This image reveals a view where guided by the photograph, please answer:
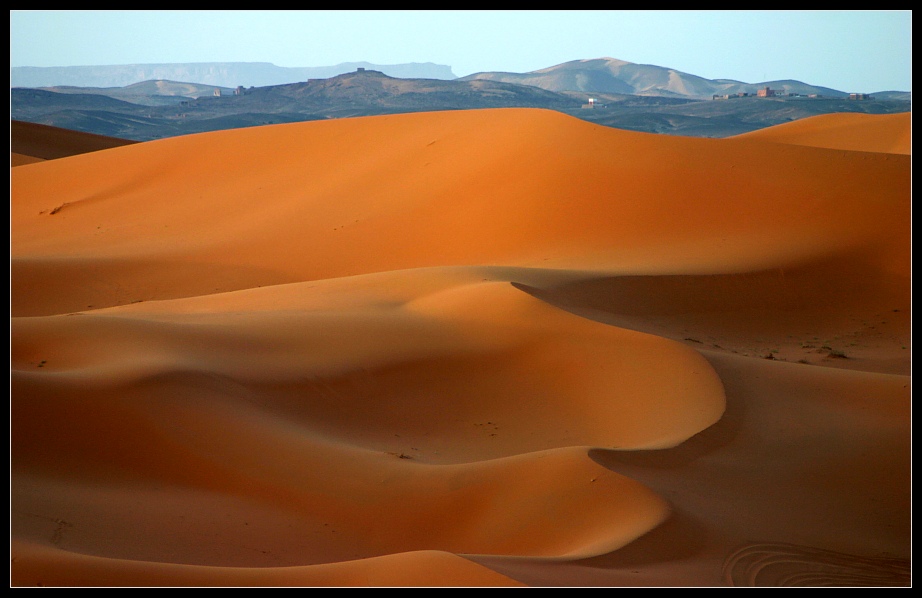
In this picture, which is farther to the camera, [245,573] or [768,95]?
[768,95]

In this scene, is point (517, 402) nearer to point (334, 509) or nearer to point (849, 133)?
point (334, 509)

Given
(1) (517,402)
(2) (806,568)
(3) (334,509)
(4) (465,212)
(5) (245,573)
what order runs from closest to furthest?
(5) (245,573), (2) (806,568), (3) (334,509), (1) (517,402), (4) (465,212)

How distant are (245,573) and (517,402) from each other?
4.07 metres

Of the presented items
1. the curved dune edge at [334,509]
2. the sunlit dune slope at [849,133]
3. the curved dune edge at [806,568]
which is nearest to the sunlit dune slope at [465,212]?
the curved dune edge at [334,509]

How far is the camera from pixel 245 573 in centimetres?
389

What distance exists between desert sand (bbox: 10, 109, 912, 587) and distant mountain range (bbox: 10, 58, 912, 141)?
1309 inches

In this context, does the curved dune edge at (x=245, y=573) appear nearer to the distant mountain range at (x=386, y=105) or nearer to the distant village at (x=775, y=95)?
the distant mountain range at (x=386, y=105)

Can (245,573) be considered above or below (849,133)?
below

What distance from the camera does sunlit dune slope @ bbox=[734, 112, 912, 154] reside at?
28562 mm

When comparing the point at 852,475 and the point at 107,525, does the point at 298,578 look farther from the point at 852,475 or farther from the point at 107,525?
the point at 852,475

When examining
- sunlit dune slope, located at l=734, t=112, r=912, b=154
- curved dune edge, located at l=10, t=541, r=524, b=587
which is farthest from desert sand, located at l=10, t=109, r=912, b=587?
sunlit dune slope, located at l=734, t=112, r=912, b=154

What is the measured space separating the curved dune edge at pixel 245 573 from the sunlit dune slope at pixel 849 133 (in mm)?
26717

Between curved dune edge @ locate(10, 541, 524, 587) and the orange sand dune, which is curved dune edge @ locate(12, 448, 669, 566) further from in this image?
the orange sand dune

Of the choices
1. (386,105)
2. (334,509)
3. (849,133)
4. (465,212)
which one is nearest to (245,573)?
(334,509)
